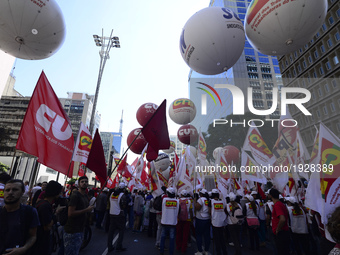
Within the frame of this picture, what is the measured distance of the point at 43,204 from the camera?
315 centimetres

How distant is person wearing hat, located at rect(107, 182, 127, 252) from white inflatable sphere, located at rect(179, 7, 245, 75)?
527 cm

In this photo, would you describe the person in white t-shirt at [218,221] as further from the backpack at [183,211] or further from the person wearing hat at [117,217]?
the person wearing hat at [117,217]

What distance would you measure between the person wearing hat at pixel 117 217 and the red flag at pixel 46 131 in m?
2.56

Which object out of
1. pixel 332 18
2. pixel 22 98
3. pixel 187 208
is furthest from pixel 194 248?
pixel 22 98

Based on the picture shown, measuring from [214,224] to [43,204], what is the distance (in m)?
4.63

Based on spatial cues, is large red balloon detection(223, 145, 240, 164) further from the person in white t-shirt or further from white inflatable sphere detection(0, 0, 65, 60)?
white inflatable sphere detection(0, 0, 65, 60)

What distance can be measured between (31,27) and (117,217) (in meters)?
5.84

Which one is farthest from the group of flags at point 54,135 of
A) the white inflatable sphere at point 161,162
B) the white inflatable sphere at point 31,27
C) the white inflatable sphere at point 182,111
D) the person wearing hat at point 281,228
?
the white inflatable sphere at point 161,162

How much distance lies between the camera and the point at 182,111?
47.4 ft

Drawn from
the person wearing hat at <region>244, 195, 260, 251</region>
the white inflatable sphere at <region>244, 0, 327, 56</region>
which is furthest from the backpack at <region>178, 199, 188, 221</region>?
the white inflatable sphere at <region>244, 0, 327, 56</region>

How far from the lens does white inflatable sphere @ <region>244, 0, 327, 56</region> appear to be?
5.00 m

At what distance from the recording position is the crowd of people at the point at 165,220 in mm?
2443

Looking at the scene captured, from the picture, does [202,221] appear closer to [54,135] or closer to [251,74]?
[54,135]

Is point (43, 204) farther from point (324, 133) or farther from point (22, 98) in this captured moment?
point (22, 98)
